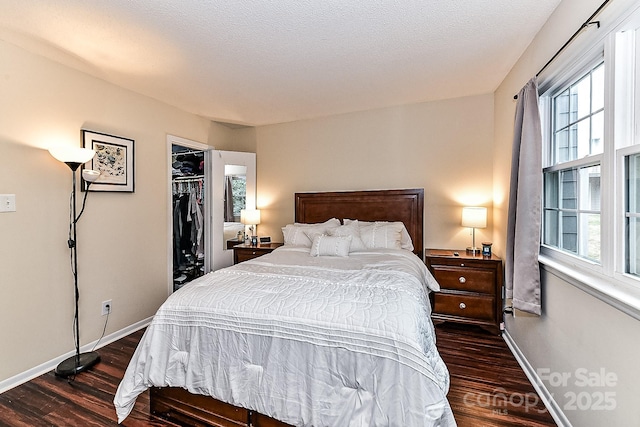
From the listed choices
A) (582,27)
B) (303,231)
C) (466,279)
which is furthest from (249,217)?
(582,27)

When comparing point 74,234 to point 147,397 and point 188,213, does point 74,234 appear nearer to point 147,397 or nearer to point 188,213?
point 147,397

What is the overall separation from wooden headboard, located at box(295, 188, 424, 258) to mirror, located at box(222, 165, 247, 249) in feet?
2.83

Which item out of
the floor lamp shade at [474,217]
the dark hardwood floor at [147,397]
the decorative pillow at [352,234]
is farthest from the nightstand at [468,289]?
the decorative pillow at [352,234]

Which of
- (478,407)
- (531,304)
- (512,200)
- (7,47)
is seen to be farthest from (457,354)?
(7,47)

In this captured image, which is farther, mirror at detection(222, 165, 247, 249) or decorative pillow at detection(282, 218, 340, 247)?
mirror at detection(222, 165, 247, 249)

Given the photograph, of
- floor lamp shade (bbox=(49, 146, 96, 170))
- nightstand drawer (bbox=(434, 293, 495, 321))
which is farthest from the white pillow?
floor lamp shade (bbox=(49, 146, 96, 170))

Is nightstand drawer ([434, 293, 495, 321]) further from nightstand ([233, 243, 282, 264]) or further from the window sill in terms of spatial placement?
nightstand ([233, 243, 282, 264])

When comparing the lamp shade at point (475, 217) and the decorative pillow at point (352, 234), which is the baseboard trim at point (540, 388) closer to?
the lamp shade at point (475, 217)

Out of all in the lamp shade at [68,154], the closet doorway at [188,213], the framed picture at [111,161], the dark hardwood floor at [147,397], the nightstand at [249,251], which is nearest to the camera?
the dark hardwood floor at [147,397]

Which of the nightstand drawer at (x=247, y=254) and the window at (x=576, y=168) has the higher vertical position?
the window at (x=576, y=168)

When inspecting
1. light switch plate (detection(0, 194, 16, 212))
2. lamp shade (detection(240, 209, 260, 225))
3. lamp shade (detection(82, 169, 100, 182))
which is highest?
lamp shade (detection(82, 169, 100, 182))

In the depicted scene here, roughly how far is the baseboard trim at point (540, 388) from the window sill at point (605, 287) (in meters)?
0.77

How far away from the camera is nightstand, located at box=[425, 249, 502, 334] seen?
9.59ft

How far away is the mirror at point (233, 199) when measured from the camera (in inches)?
165
